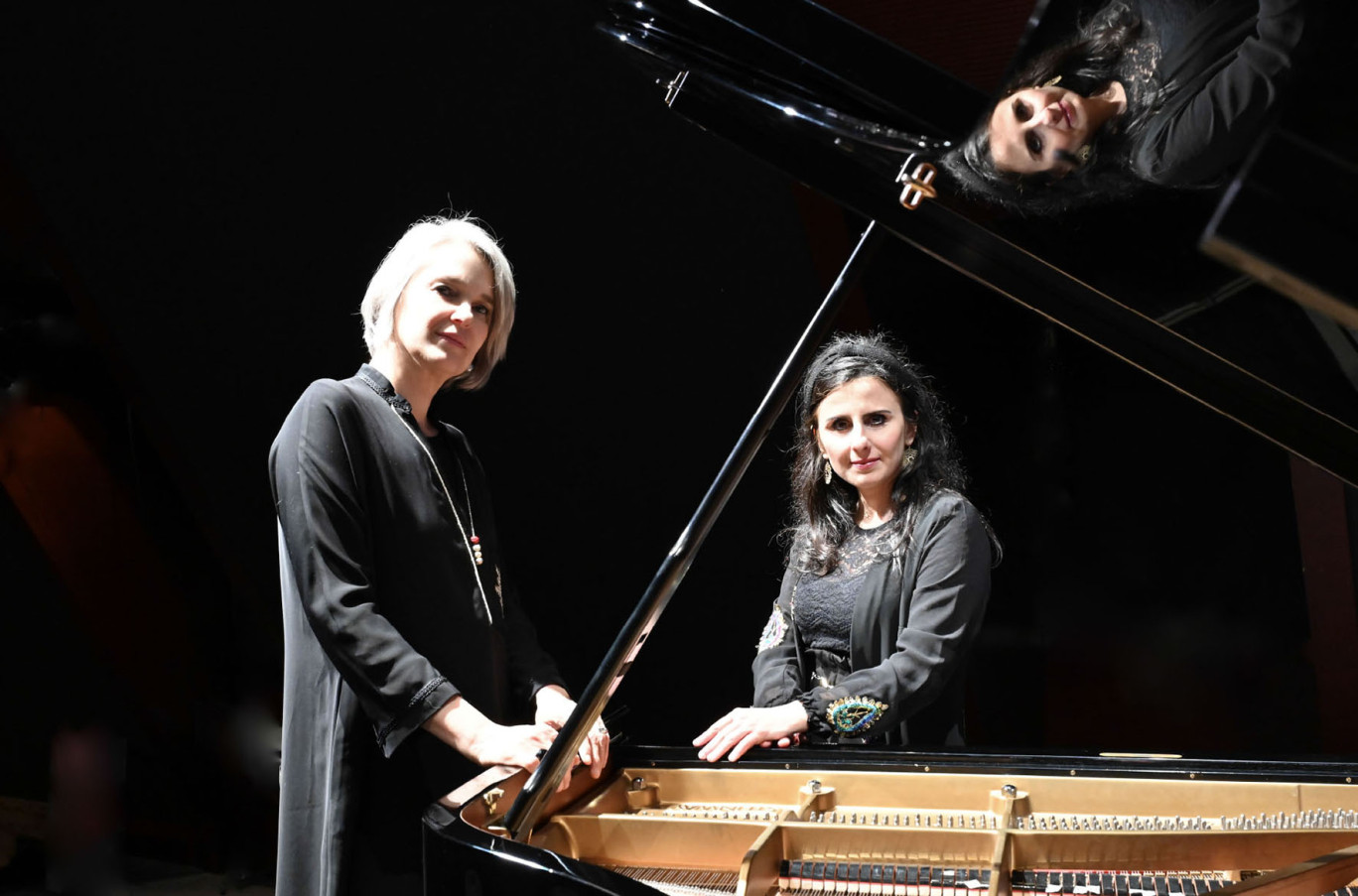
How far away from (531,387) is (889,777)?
210 centimetres

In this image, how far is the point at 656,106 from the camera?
3.19 meters

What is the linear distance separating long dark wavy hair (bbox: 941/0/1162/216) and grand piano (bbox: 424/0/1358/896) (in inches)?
1.6

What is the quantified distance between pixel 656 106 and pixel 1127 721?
2.32 metres

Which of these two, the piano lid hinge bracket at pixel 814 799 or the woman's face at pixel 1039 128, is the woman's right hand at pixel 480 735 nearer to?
the piano lid hinge bracket at pixel 814 799

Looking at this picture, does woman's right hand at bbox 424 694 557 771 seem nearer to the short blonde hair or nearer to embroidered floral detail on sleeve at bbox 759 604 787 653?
the short blonde hair

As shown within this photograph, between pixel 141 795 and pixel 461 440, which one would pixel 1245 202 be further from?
pixel 141 795

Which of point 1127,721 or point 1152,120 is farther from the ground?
point 1152,120

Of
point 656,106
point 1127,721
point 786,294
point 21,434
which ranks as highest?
point 656,106

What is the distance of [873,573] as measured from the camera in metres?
2.22

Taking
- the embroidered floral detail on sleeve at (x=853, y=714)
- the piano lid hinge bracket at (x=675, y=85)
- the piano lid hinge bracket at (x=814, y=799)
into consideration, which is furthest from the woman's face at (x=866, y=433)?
the piano lid hinge bracket at (x=675, y=85)

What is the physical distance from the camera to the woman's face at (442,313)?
187cm

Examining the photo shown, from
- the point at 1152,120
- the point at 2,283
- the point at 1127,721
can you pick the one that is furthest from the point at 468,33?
the point at 1127,721

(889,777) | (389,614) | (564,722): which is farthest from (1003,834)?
(389,614)

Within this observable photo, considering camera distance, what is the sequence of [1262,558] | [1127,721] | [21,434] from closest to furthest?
[1262,558] < [1127,721] < [21,434]
